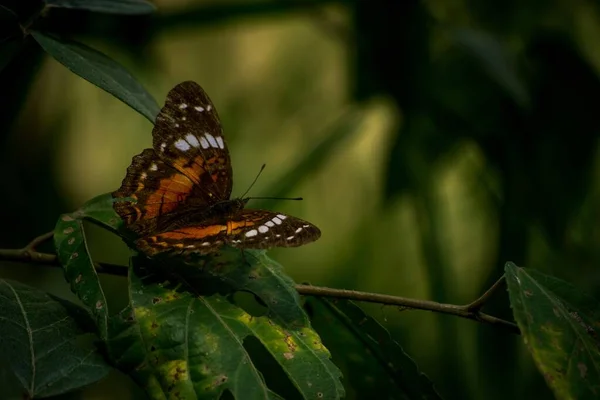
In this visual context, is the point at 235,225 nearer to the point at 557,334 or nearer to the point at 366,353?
the point at 366,353

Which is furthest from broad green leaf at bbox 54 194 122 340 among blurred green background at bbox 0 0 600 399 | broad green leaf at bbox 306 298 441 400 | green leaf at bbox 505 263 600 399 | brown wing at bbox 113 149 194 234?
blurred green background at bbox 0 0 600 399

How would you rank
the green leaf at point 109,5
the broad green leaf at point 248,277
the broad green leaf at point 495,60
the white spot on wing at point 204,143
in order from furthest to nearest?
the broad green leaf at point 495,60
the white spot on wing at point 204,143
the green leaf at point 109,5
the broad green leaf at point 248,277

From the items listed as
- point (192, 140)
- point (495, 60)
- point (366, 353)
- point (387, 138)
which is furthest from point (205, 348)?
point (387, 138)

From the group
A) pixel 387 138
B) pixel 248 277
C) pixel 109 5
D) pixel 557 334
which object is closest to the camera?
pixel 557 334

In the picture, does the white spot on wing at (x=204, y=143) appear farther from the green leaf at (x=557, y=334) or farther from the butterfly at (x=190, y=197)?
the green leaf at (x=557, y=334)

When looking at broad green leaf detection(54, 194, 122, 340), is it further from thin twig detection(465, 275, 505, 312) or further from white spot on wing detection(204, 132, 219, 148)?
thin twig detection(465, 275, 505, 312)

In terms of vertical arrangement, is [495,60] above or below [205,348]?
above

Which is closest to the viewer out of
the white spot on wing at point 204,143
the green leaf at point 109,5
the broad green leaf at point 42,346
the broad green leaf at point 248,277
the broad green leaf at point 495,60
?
the broad green leaf at point 42,346

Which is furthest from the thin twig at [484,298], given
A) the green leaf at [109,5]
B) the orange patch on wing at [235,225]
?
the green leaf at [109,5]
